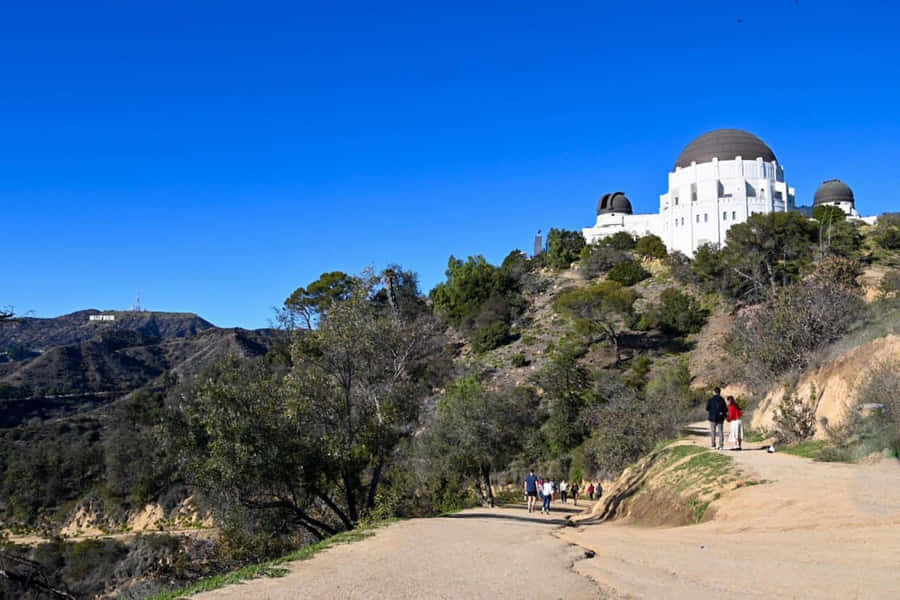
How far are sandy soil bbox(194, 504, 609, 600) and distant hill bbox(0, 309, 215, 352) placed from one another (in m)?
82.6

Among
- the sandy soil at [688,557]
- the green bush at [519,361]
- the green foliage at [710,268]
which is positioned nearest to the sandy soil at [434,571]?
the sandy soil at [688,557]

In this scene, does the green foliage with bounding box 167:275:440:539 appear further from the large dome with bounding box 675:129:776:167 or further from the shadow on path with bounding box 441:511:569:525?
the large dome with bounding box 675:129:776:167

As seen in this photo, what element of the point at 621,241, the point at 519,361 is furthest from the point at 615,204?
the point at 519,361

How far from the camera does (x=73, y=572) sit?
99.2ft

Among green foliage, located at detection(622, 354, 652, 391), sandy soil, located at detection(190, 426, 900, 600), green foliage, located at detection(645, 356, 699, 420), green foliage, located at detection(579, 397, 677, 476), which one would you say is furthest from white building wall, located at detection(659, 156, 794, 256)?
sandy soil, located at detection(190, 426, 900, 600)

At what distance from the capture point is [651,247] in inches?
2370

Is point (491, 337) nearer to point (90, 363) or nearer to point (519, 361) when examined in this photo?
point (519, 361)

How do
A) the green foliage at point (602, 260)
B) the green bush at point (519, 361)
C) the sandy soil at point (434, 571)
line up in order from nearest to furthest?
the sandy soil at point (434, 571)
the green bush at point (519, 361)
the green foliage at point (602, 260)

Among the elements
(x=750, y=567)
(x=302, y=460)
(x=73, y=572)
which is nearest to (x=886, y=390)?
(x=750, y=567)

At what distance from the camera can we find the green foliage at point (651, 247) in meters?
59.7

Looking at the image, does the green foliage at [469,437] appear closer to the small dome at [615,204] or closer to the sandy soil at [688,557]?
the sandy soil at [688,557]

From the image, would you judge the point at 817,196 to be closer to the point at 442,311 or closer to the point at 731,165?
the point at 731,165

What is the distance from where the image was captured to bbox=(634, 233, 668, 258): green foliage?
59.7 metres

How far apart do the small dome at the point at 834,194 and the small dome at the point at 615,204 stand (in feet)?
56.7
